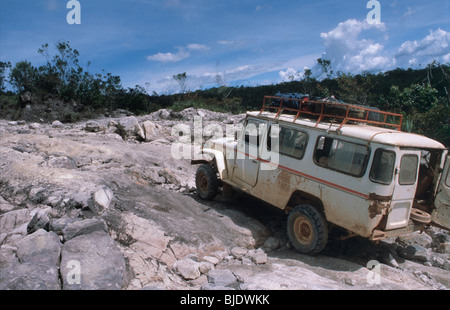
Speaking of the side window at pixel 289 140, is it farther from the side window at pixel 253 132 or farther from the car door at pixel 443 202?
the car door at pixel 443 202

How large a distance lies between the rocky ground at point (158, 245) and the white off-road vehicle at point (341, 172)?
0.59 m

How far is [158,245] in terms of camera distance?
190 inches

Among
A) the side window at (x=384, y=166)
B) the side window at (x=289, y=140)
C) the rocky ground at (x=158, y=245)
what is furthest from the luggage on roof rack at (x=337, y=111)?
the rocky ground at (x=158, y=245)

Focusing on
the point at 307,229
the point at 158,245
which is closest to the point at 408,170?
the point at 307,229

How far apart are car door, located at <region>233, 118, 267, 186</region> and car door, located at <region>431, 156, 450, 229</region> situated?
9.57ft

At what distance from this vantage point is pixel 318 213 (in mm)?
5059

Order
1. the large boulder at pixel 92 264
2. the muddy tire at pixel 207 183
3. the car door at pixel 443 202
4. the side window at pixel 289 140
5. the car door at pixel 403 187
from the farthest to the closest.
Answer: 1. the muddy tire at pixel 207 183
2. the side window at pixel 289 140
3. the car door at pixel 443 202
4. the car door at pixel 403 187
5. the large boulder at pixel 92 264

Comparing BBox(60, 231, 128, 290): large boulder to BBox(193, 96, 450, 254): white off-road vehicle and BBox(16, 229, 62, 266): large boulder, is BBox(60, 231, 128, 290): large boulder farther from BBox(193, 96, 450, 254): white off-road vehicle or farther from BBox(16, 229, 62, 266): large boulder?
BBox(193, 96, 450, 254): white off-road vehicle

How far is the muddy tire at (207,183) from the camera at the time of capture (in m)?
7.12

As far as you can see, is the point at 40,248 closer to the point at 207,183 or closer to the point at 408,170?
the point at 207,183

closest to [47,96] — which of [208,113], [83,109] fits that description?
[83,109]

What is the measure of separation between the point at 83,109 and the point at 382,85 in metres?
25.1

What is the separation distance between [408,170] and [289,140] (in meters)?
1.85
